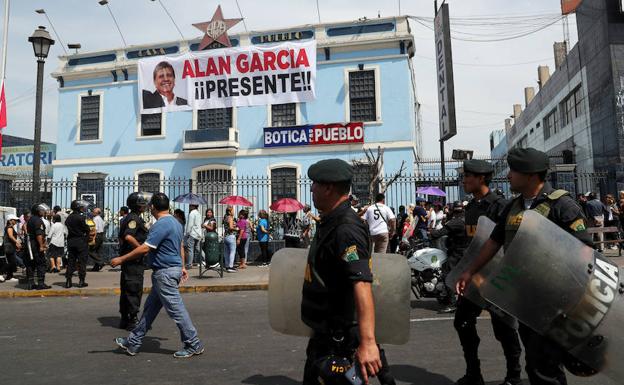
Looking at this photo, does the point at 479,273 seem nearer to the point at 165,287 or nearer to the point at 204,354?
the point at 204,354

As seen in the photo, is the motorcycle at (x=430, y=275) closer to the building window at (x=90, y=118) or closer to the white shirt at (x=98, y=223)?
the white shirt at (x=98, y=223)

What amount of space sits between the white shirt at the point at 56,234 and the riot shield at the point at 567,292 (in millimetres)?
12230

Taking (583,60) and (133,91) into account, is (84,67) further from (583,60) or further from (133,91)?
(583,60)

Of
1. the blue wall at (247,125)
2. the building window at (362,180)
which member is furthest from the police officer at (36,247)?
the building window at (362,180)

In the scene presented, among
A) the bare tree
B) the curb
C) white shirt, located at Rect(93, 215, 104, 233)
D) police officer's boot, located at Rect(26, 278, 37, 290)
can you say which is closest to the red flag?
white shirt, located at Rect(93, 215, 104, 233)

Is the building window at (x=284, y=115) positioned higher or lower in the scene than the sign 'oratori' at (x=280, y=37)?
lower

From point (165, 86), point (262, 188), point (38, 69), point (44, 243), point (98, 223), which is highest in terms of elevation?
point (165, 86)

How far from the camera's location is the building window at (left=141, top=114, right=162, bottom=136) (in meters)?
21.7

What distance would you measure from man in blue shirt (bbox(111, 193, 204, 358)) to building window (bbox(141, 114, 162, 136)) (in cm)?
1731

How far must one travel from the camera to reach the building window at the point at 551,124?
98.6 ft

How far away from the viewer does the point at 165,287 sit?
523 centimetres

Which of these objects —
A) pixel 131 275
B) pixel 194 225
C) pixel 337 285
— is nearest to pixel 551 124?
pixel 194 225

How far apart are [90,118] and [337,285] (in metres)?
22.9

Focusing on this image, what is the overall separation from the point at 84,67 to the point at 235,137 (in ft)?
27.7
